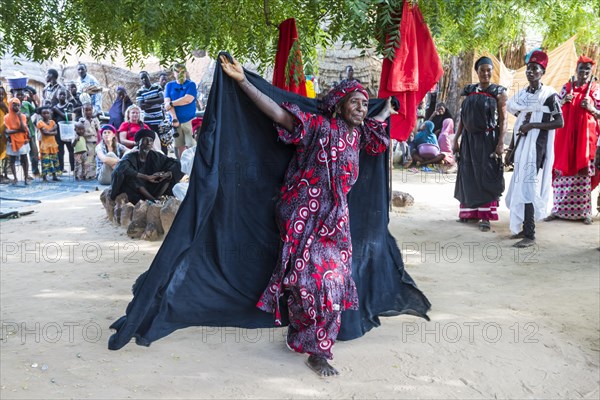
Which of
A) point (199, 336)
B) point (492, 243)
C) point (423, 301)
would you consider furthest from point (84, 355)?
point (492, 243)

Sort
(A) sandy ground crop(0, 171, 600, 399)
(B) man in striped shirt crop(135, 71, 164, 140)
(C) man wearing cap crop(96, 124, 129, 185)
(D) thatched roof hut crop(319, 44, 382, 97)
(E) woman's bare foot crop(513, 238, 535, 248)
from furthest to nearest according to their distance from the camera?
(D) thatched roof hut crop(319, 44, 382, 97), (B) man in striped shirt crop(135, 71, 164, 140), (C) man wearing cap crop(96, 124, 129, 185), (E) woman's bare foot crop(513, 238, 535, 248), (A) sandy ground crop(0, 171, 600, 399)

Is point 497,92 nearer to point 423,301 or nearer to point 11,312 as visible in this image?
point 423,301

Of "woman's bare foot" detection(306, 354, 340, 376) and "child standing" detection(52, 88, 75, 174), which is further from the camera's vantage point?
"child standing" detection(52, 88, 75, 174)

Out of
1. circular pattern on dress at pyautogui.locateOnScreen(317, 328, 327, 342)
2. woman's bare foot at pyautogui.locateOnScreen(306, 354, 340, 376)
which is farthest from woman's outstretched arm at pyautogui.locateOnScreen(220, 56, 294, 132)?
woman's bare foot at pyautogui.locateOnScreen(306, 354, 340, 376)

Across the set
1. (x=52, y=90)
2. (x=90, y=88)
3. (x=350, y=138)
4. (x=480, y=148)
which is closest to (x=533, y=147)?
(x=480, y=148)

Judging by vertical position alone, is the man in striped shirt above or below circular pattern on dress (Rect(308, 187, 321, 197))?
above

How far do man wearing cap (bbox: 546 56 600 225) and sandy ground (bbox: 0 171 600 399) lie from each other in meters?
1.57

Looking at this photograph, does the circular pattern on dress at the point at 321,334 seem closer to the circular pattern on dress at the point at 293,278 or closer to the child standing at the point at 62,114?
the circular pattern on dress at the point at 293,278

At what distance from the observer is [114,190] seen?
7.93 metres

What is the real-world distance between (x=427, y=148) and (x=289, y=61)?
1043 centimetres

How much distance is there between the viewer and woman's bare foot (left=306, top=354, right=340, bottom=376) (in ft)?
11.7

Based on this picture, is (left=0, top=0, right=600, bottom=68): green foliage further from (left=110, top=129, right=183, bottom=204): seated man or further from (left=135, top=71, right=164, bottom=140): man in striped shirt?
(left=135, top=71, right=164, bottom=140): man in striped shirt

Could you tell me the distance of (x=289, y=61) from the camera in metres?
3.90

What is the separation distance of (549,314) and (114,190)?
5639 mm
